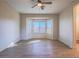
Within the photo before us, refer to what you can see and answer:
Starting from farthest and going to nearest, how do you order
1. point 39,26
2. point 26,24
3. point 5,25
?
point 39,26 → point 26,24 → point 5,25

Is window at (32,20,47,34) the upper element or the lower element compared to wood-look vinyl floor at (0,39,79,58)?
upper

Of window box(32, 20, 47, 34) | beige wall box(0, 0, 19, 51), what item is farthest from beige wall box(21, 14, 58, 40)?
beige wall box(0, 0, 19, 51)

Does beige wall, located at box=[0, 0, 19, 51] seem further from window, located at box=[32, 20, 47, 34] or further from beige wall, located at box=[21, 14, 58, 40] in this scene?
window, located at box=[32, 20, 47, 34]

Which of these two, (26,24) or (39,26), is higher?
(26,24)

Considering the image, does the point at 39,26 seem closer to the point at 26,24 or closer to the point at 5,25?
the point at 26,24

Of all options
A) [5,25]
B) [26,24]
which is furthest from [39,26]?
[5,25]

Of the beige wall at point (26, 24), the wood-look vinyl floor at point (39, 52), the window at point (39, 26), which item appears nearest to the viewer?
the wood-look vinyl floor at point (39, 52)

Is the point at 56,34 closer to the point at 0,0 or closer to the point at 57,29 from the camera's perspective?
the point at 57,29

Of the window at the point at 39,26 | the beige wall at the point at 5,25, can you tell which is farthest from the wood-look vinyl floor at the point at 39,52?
the window at the point at 39,26

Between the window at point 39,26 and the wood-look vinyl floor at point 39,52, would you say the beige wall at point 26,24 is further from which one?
the wood-look vinyl floor at point 39,52

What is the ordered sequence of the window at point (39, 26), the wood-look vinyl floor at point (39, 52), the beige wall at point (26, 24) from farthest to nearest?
1. the window at point (39, 26)
2. the beige wall at point (26, 24)
3. the wood-look vinyl floor at point (39, 52)

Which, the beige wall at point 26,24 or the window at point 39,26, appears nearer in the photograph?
the beige wall at point 26,24

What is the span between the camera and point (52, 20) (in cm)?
1144

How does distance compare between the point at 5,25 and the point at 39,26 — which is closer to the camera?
the point at 5,25
